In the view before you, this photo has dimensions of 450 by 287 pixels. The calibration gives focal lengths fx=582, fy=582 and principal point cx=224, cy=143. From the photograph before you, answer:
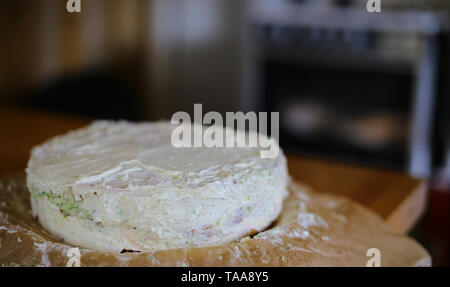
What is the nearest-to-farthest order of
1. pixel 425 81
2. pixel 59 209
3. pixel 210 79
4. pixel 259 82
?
1. pixel 59 209
2. pixel 425 81
3. pixel 259 82
4. pixel 210 79

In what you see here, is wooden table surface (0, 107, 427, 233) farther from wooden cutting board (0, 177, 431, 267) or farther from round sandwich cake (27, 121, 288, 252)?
round sandwich cake (27, 121, 288, 252)

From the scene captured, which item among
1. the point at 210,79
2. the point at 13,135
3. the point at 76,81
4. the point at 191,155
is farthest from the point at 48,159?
the point at 210,79

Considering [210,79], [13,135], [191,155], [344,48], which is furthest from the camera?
[210,79]
